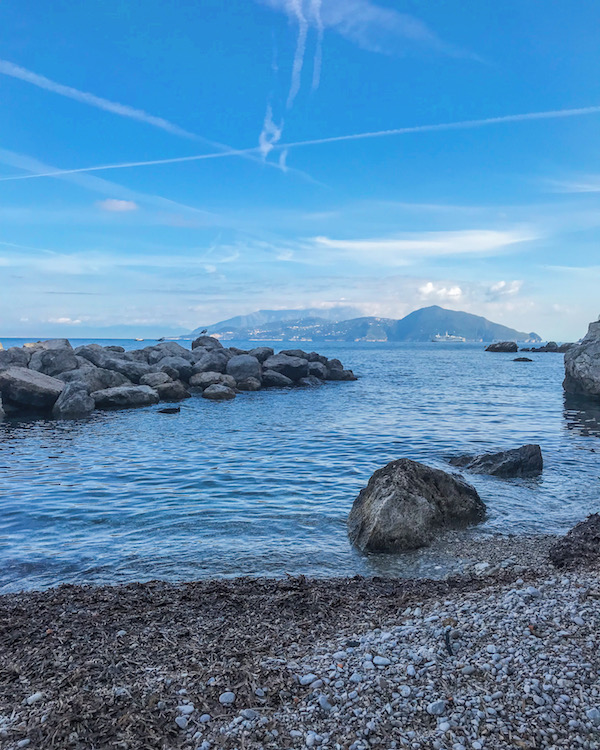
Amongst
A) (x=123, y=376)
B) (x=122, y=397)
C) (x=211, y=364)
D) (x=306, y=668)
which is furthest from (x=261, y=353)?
(x=306, y=668)

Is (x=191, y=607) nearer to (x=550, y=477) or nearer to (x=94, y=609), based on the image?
(x=94, y=609)

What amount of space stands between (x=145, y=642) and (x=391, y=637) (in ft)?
9.85

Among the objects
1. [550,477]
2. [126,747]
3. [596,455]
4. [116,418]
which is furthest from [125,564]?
[116,418]

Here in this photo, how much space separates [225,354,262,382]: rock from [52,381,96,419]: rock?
14.2 metres

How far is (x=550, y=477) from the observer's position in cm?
1630

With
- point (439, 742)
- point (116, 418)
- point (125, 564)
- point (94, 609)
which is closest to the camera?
point (439, 742)

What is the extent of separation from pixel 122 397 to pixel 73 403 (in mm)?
3865

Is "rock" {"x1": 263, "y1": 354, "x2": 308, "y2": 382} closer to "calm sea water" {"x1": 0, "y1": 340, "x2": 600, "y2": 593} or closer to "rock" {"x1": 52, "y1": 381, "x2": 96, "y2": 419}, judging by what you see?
"calm sea water" {"x1": 0, "y1": 340, "x2": 600, "y2": 593}

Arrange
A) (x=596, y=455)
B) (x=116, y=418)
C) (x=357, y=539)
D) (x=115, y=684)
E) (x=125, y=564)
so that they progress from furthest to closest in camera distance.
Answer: (x=116, y=418) < (x=596, y=455) < (x=357, y=539) < (x=125, y=564) < (x=115, y=684)

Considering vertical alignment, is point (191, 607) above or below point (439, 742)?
below

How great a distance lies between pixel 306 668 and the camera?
222 inches

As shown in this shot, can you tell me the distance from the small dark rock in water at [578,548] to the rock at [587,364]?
29.5 m

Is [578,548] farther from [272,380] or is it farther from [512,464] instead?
[272,380]

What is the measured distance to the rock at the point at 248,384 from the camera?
1625 inches
